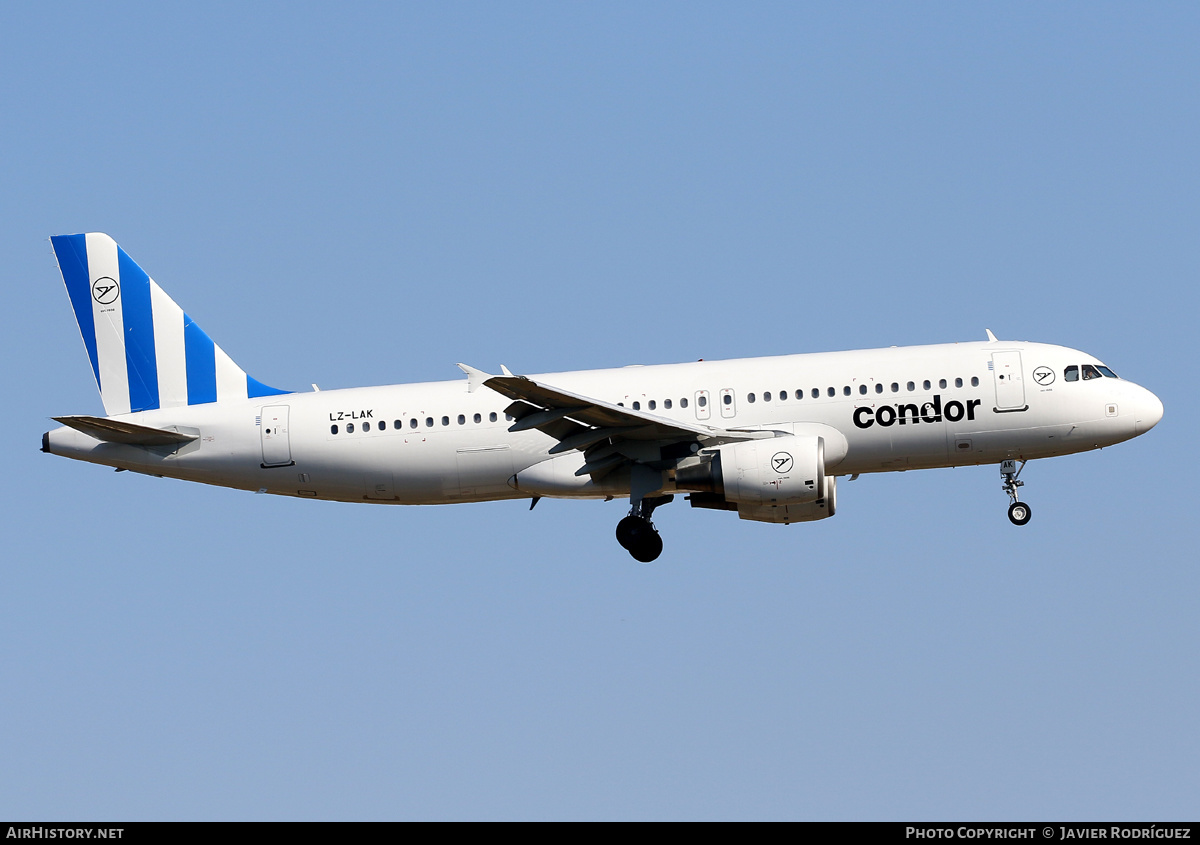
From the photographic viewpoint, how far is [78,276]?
40.5 metres

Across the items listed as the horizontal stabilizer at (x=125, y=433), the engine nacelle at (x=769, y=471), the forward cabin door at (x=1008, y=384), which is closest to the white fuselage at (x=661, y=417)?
the forward cabin door at (x=1008, y=384)

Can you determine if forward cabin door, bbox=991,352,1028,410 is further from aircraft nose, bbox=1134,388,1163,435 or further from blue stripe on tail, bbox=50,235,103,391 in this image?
blue stripe on tail, bbox=50,235,103,391

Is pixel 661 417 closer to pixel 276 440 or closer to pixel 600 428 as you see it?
pixel 600 428

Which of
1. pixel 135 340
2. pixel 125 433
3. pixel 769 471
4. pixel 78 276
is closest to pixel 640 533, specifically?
pixel 769 471

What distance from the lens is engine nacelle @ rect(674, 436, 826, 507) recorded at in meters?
33.8

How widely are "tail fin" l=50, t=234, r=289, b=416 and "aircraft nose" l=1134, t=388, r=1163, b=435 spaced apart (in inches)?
851

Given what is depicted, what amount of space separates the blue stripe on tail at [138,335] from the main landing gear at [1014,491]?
21.9m

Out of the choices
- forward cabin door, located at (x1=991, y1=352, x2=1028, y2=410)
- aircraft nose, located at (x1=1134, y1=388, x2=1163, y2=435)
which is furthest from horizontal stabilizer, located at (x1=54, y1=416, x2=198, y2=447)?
aircraft nose, located at (x1=1134, y1=388, x2=1163, y2=435)

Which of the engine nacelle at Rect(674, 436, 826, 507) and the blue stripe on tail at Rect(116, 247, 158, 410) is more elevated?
the blue stripe on tail at Rect(116, 247, 158, 410)

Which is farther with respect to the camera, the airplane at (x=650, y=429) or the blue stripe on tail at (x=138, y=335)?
the blue stripe on tail at (x=138, y=335)

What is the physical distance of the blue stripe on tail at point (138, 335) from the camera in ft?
129

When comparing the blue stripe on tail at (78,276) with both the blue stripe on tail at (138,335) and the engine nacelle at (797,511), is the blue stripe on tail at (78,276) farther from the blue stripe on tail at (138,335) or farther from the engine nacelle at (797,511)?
the engine nacelle at (797,511)
